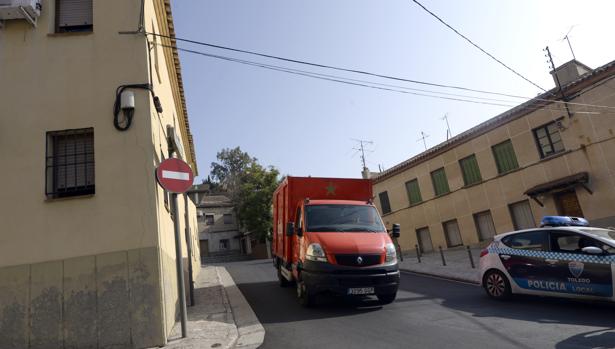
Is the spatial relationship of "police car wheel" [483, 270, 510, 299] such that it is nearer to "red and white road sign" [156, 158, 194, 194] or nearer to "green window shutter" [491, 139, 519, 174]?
"red and white road sign" [156, 158, 194, 194]

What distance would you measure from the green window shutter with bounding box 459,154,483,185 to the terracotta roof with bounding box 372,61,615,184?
42.5 inches

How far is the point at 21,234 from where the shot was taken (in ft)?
21.0

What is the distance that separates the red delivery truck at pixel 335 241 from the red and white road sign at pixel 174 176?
2731 millimetres

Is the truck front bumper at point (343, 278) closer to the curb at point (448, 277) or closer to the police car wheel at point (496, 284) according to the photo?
the police car wheel at point (496, 284)

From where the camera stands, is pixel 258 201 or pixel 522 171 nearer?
pixel 522 171

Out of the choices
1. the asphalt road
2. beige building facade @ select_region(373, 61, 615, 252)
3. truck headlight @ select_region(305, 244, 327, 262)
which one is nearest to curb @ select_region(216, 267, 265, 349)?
the asphalt road

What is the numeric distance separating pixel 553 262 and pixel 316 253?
15.2ft

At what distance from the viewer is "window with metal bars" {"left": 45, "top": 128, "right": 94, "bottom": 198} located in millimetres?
6801

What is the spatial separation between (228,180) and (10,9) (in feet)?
153

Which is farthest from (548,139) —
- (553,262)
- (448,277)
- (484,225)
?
(553,262)

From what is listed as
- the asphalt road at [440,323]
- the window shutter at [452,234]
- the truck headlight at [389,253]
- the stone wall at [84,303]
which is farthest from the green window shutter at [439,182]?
the stone wall at [84,303]

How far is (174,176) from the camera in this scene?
261 inches

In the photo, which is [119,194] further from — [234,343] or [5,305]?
[234,343]

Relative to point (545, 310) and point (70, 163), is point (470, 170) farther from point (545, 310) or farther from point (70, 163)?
point (70, 163)
